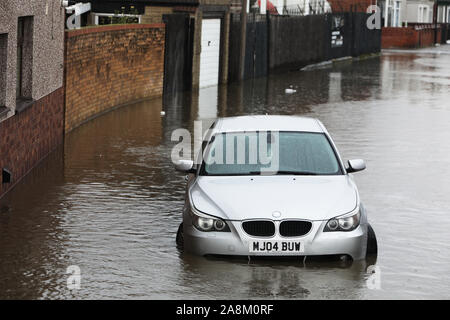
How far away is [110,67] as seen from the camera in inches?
953

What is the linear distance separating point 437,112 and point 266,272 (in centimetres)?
1756

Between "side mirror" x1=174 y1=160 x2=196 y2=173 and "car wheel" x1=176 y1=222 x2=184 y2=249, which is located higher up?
"side mirror" x1=174 y1=160 x2=196 y2=173

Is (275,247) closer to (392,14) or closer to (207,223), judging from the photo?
(207,223)

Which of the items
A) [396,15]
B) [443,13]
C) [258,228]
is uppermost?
[443,13]

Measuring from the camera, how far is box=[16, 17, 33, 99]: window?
15.5m

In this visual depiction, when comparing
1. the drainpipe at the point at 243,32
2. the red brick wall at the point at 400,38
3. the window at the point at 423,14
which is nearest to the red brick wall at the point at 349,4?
the red brick wall at the point at 400,38

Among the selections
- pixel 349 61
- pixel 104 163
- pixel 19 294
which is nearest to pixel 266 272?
pixel 19 294

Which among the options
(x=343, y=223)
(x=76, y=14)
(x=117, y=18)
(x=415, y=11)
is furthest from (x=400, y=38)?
(x=343, y=223)

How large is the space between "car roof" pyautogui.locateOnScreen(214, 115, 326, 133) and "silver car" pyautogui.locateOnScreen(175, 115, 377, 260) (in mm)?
41

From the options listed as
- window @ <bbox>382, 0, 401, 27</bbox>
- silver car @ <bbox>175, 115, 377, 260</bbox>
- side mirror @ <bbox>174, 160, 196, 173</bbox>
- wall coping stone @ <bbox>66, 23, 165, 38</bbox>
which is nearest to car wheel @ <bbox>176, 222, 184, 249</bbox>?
silver car @ <bbox>175, 115, 377, 260</bbox>

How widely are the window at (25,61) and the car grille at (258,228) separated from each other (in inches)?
274

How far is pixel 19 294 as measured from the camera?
875cm

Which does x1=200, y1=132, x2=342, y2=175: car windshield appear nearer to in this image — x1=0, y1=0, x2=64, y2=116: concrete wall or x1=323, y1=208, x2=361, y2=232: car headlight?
x1=323, y1=208, x2=361, y2=232: car headlight

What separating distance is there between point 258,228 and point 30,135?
664 centimetres
